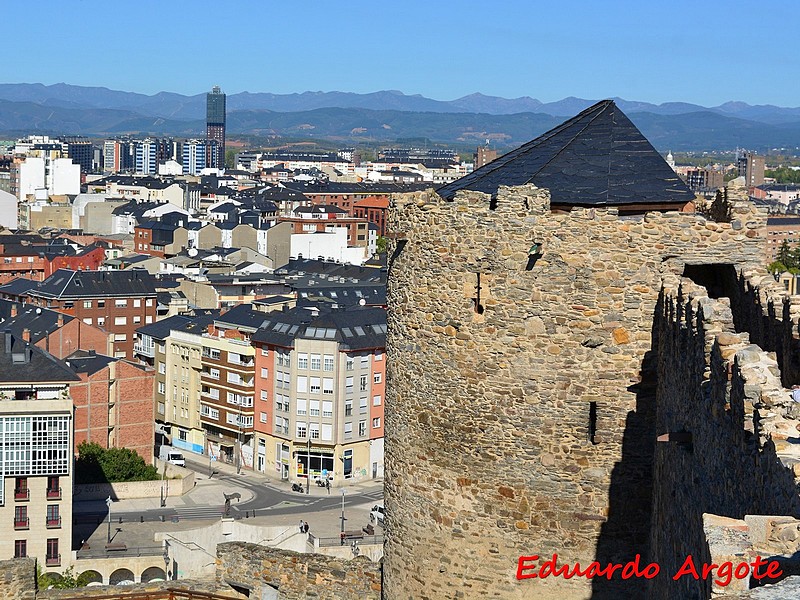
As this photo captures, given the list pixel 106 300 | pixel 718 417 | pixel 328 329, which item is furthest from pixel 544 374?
pixel 106 300

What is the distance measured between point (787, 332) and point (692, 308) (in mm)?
1065

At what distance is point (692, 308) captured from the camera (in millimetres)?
9719

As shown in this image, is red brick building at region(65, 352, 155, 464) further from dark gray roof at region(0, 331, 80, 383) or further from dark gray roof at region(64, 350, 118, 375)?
dark gray roof at region(0, 331, 80, 383)

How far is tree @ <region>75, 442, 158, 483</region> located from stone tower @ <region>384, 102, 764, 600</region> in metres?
58.3

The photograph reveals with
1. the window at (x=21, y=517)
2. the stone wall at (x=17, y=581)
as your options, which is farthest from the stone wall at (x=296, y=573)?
the window at (x=21, y=517)

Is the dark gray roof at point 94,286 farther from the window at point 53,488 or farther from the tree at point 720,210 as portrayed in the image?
the tree at point 720,210

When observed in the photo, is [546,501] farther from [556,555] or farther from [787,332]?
[787,332]

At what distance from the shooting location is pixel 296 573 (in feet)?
50.0

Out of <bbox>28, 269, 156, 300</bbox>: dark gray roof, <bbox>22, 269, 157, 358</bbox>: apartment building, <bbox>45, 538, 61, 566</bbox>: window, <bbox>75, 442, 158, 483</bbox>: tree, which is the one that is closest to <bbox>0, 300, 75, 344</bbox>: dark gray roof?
<bbox>22, 269, 157, 358</bbox>: apartment building

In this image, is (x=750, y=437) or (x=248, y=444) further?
(x=248, y=444)

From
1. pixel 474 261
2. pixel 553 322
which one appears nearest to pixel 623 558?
pixel 553 322

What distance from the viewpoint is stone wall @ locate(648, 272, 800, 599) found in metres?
7.24

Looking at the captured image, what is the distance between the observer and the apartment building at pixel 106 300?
9656 cm

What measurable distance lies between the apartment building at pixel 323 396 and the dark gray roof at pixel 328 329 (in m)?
0.06
